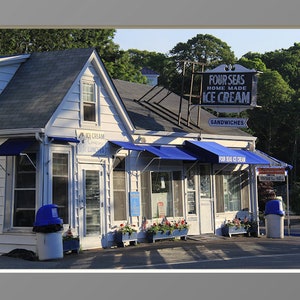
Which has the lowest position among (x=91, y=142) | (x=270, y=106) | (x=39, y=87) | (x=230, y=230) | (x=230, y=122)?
(x=230, y=230)

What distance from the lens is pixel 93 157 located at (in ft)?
59.4

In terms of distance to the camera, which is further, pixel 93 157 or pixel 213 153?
pixel 213 153

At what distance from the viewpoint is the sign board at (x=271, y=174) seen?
75.3 feet

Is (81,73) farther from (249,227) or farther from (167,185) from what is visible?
(249,227)

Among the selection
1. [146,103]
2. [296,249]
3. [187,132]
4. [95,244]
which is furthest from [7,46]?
[296,249]

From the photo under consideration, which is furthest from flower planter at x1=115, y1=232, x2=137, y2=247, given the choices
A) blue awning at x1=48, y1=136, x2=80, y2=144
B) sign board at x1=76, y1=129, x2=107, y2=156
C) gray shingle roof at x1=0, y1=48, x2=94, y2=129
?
gray shingle roof at x1=0, y1=48, x2=94, y2=129

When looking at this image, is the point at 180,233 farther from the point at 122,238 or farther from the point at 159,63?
the point at 159,63

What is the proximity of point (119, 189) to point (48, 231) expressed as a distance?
12.3 ft

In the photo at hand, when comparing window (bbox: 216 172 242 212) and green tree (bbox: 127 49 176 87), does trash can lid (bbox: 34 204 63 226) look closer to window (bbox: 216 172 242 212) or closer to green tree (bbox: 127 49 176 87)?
window (bbox: 216 172 242 212)

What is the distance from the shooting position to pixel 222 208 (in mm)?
22375

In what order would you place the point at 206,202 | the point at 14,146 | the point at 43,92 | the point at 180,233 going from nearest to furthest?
the point at 14,146 → the point at 43,92 → the point at 180,233 → the point at 206,202

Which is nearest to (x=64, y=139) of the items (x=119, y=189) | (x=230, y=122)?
(x=119, y=189)

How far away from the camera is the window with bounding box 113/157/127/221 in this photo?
18.9m

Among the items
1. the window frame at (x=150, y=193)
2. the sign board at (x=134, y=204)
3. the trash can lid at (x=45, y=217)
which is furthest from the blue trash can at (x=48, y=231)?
the window frame at (x=150, y=193)
